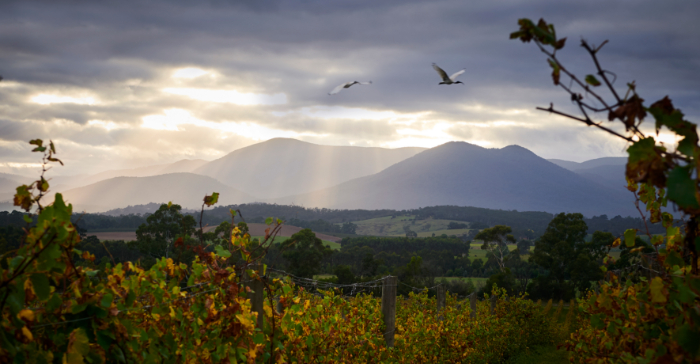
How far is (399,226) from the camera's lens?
5443 inches

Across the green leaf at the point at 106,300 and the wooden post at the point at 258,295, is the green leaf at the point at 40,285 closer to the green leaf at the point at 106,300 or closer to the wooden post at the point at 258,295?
the green leaf at the point at 106,300

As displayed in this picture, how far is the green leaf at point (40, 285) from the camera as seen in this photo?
190cm

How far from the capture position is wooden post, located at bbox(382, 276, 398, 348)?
27.6 ft

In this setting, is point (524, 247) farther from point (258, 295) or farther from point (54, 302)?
point (54, 302)

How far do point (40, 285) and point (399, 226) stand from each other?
138020 mm

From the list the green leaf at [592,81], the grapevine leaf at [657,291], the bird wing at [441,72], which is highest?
the bird wing at [441,72]

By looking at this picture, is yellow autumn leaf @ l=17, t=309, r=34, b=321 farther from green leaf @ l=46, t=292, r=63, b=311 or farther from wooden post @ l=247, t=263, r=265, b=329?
wooden post @ l=247, t=263, r=265, b=329

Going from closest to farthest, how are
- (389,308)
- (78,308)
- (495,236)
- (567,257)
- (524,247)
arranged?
(78,308) → (389,308) → (567,257) → (495,236) → (524,247)

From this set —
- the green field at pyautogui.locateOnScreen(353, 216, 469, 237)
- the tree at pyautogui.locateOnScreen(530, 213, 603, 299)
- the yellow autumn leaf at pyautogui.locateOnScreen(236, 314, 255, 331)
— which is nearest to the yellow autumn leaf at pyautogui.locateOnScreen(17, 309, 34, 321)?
the yellow autumn leaf at pyautogui.locateOnScreen(236, 314, 255, 331)

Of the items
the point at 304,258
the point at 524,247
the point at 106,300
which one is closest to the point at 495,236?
the point at 524,247

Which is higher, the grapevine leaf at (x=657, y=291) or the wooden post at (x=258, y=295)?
the grapevine leaf at (x=657, y=291)

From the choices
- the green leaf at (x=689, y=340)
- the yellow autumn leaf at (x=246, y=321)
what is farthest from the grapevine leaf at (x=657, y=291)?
the yellow autumn leaf at (x=246, y=321)

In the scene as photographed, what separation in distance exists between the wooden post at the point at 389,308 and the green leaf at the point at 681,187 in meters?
7.24

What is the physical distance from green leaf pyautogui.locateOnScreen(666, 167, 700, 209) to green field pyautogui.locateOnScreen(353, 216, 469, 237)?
11919cm
